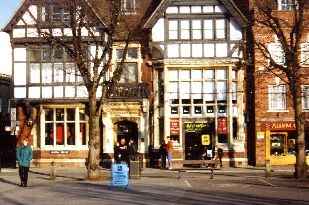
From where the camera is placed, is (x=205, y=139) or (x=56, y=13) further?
(x=205, y=139)

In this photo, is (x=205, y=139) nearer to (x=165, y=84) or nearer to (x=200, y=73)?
(x=200, y=73)

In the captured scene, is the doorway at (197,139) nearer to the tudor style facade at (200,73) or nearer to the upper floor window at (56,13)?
the tudor style facade at (200,73)

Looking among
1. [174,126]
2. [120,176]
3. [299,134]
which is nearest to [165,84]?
[174,126]

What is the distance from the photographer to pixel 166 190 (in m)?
21.5

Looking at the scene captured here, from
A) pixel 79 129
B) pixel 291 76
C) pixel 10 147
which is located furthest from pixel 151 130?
pixel 10 147

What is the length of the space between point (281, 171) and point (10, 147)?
24.7 m

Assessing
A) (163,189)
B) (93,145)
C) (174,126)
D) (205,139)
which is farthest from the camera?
(205,139)

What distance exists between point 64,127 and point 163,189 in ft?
50.8

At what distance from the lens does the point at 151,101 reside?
3566 cm

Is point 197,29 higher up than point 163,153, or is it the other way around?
point 197,29

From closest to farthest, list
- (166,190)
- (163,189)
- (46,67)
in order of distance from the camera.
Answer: (166,190), (163,189), (46,67)

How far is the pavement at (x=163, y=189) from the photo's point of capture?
18.6m

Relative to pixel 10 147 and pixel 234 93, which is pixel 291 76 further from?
pixel 10 147

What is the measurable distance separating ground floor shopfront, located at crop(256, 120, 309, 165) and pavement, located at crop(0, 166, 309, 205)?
13.9 ft
